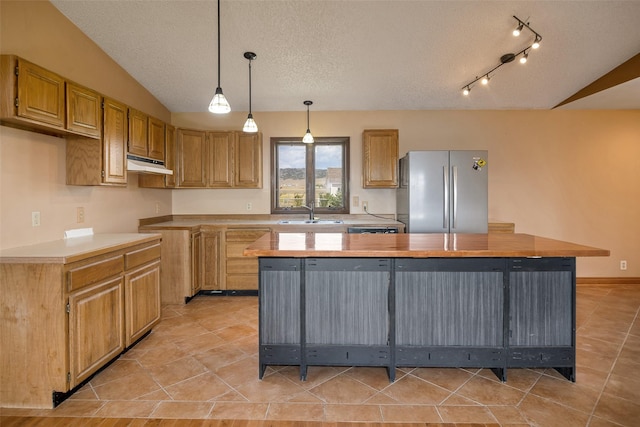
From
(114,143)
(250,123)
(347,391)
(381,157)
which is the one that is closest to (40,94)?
(114,143)

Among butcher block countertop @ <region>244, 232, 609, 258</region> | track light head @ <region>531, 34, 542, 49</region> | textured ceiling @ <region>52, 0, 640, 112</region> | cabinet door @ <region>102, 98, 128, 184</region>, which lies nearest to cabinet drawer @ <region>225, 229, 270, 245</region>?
cabinet door @ <region>102, 98, 128, 184</region>

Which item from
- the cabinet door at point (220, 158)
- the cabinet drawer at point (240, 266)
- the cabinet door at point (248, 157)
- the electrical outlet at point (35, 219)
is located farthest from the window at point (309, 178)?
the electrical outlet at point (35, 219)

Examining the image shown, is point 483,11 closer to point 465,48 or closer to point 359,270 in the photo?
point 465,48

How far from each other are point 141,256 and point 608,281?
6.10 meters

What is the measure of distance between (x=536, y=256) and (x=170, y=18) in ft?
12.0

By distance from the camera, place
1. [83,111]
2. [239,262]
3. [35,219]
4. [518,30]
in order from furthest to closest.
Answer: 1. [239,262]
2. [518,30]
3. [83,111]
4. [35,219]

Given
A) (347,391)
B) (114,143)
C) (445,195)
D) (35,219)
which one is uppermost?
(114,143)

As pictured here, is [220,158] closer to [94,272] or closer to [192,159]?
[192,159]

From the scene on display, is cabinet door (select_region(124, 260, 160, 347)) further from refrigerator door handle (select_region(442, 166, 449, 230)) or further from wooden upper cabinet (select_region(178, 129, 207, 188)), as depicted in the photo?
refrigerator door handle (select_region(442, 166, 449, 230))

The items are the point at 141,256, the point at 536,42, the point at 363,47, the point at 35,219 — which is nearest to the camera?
the point at 35,219

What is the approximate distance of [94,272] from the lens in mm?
2182

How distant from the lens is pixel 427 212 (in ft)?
12.7

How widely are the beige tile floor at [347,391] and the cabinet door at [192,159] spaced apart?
7.30ft

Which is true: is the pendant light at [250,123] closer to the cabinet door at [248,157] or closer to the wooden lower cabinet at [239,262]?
the cabinet door at [248,157]
